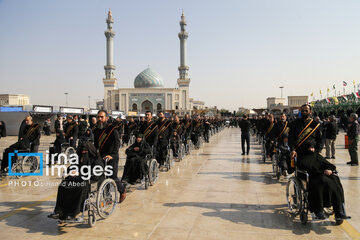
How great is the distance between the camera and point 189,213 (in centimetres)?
466

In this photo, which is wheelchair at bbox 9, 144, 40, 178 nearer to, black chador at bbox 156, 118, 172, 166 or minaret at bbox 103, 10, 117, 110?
black chador at bbox 156, 118, 172, 166

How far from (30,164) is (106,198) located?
4339 mm

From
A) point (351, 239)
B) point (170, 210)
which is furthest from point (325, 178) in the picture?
point (170, 210)

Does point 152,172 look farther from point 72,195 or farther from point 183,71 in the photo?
point 183,71

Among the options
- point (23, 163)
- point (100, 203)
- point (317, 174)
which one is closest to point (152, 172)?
point (100, 203)

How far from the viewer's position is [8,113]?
79.6ft

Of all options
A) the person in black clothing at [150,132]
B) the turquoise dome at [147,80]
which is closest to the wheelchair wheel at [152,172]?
the person in black clothing at [150,132]

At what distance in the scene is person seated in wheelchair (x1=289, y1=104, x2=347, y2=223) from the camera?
3.94 meters

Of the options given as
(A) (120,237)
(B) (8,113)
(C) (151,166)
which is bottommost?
(A) (120,237)

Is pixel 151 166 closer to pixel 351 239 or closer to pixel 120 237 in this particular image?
pixel 120 237

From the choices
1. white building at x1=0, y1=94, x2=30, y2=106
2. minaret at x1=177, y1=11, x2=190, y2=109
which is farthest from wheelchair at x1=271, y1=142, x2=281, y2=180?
white building at x1=0, y1=94, x2=30, y2=106

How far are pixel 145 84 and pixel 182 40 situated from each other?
60.1ft

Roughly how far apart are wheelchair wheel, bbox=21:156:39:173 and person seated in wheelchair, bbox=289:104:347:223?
21.9 feet

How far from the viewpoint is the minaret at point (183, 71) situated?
81.8 meters
